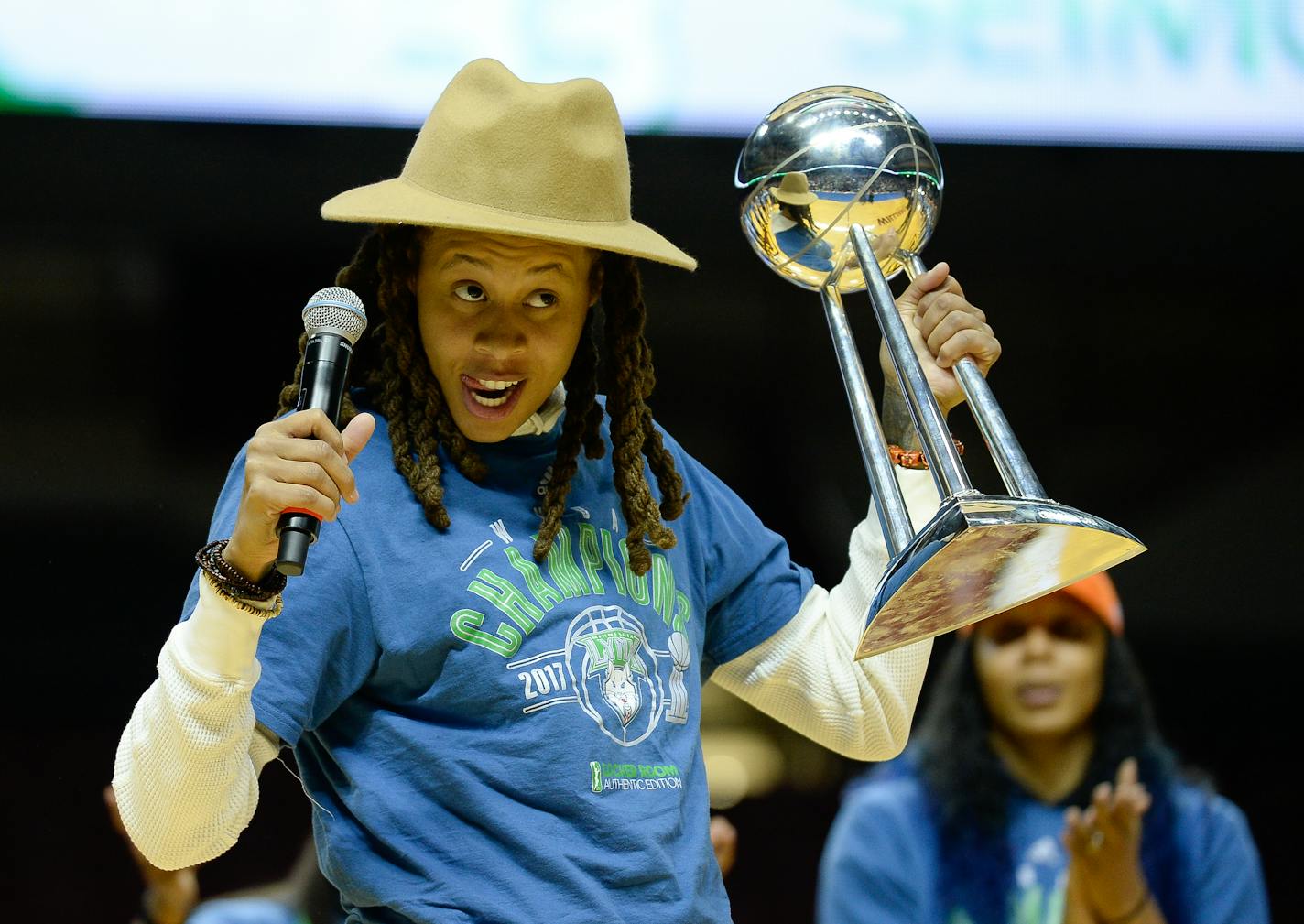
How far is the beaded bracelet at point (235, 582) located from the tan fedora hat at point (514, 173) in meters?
0.34

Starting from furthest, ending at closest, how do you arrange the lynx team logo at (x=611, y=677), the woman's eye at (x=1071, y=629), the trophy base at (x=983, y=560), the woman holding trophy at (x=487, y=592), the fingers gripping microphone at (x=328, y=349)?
the woman's eye at (x=1071, y=629) < the lynx team logo at (x=611, y=677) < the woman holding trophy at (x=487, y=592) < the fingers gripping microphone at (x=328, y=349) < the trophy base at (x=983, y=560)

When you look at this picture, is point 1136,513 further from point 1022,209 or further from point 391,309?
point 391,309

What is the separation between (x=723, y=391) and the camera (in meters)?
2.56

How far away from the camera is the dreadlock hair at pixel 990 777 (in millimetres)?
2559

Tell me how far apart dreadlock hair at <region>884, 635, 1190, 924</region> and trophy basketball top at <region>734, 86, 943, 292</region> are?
1382mm

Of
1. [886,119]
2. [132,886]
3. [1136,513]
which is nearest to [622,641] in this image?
[886,119]

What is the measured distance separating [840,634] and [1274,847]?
1537 mm

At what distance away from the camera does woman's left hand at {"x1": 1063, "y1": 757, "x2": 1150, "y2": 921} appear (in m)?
2.56

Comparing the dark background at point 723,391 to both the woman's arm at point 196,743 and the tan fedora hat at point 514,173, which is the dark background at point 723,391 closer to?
the tan fedora hat at point 514,173

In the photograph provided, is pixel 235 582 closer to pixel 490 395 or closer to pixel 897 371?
pixel 490 395

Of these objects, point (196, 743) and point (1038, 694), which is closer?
point (196, 743)

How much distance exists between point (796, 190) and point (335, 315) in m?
0.45

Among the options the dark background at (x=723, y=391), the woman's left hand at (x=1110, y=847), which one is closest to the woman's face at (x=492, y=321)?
the dark background at (x=723, y=391)

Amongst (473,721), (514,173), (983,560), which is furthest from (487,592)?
(983,560)
